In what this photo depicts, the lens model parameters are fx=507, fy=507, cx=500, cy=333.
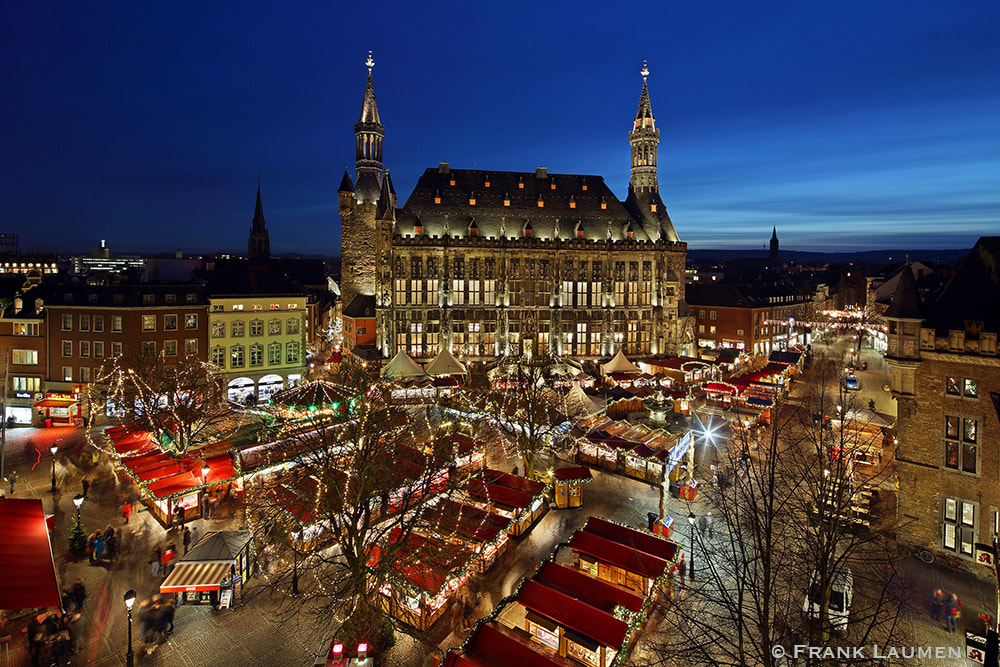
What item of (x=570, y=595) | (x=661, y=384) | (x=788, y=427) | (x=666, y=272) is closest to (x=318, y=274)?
(x=666, y=272)

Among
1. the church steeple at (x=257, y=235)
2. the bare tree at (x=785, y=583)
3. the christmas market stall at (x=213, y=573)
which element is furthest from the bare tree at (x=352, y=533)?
the church steeple at (x=257, y=235)

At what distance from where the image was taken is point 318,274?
99.4 metres

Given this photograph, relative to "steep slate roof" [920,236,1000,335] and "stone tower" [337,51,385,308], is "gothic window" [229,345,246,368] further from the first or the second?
"steep slate roof" [920,236,1000,335]

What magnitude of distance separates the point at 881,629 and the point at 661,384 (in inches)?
1219

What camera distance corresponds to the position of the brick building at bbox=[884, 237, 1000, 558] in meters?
18.9

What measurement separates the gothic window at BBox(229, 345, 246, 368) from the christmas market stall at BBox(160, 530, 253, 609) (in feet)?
106

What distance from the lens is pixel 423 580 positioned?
1592cm

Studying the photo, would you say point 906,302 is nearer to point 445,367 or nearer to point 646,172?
point 445,367

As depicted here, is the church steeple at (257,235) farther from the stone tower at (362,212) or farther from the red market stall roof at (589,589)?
the red market stall roof at (589,589)

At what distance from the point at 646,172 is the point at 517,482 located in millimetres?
48960

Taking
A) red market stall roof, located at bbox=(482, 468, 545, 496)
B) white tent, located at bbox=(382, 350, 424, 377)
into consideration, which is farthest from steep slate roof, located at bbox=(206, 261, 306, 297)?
red market stall roof, located at bbox=(482, 468, 545, 496)

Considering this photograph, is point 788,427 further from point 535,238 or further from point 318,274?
point 318,274

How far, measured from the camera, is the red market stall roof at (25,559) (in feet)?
45.1

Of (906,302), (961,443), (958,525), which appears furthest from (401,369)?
(958,525)
